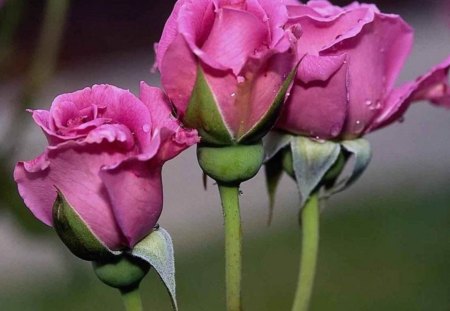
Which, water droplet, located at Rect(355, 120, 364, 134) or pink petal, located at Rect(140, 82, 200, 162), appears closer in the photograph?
pink petal, located at Rect(140, 82, 200, 162)

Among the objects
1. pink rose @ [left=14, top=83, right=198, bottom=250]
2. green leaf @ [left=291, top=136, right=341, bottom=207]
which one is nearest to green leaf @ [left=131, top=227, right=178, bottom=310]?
pink rose @ [left=14, top=83, right=198, bottom=250]

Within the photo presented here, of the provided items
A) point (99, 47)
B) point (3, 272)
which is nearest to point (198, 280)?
point (3, 272)

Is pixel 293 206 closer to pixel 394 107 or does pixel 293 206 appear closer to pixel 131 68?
pixel 131 68

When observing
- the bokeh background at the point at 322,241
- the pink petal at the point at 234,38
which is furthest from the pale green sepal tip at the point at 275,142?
the bokeh background at the point at 322,241

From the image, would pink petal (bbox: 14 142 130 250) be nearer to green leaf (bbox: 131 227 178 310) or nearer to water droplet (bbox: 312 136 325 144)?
green leaf (bbox: 131 227 178 310)

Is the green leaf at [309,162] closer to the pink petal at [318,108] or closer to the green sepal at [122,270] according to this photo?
the pink petal at [318,108]

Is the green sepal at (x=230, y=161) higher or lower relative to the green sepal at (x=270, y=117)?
lower
